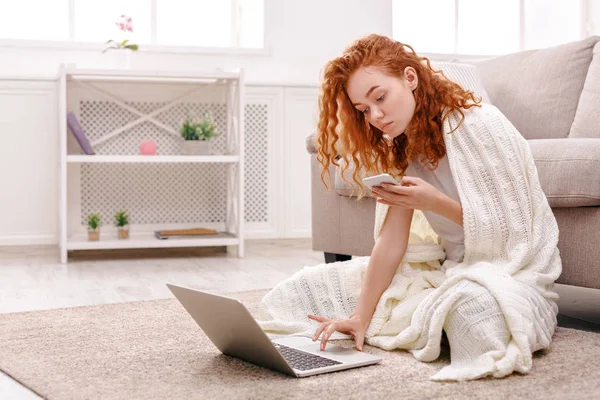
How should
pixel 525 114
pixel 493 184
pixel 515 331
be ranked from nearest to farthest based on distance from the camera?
1. pixel 515 331
2. pixel 493 184
3. pixel 525 114

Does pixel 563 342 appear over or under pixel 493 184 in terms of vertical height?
under

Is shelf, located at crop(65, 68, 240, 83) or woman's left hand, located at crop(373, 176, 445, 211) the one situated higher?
shelf, located at crop(65, 68, 240, 83)

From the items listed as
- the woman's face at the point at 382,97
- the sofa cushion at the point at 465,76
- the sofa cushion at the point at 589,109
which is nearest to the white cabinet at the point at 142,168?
the sofa cushion at the point at 465,76

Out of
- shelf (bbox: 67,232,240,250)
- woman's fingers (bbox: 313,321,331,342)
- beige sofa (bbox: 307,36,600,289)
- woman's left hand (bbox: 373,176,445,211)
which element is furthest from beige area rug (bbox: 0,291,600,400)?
shelf (bbox: 67,232,240,250)

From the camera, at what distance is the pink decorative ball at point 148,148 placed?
356 centimetres

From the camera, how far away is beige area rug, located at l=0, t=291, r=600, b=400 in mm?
1278

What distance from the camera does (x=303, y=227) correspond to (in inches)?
157

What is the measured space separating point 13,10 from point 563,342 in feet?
10.1

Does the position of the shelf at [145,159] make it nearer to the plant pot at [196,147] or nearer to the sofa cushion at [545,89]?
the plant pot at [196,147]

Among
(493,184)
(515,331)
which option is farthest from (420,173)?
(515,331)

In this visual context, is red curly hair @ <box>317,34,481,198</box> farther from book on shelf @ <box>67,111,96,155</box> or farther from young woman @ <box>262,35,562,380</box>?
book on shelf @ <box>67,111,96,155</box>

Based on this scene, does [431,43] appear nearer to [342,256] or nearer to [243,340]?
[342,256]

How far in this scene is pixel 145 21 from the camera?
3902 mm

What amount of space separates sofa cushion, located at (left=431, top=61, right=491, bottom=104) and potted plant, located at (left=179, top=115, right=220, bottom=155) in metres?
1.29
